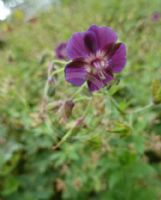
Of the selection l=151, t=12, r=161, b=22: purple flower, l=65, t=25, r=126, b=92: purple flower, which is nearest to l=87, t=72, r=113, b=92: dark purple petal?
l=65, t=25, r=126, b=92: purple flower

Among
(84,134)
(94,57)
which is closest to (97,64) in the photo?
(94,57)

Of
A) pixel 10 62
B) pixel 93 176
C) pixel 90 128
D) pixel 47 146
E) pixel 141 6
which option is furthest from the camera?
pixel 141 6

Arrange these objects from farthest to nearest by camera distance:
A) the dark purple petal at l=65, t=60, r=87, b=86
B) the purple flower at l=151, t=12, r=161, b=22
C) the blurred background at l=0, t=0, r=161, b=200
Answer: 1. the purple flower at l=151, t=12, r=161, b=22
2. the blurred background at l=0, t=0, r=161, b=200
3. the dark purple petal at l=65, t=60, r=87, b=86

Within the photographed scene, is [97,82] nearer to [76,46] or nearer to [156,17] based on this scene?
[76,46]

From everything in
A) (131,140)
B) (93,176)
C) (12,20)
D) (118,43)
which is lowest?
(93,176)

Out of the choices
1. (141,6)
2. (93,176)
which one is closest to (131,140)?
(93,176)

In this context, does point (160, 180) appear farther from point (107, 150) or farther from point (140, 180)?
point (107, 150)

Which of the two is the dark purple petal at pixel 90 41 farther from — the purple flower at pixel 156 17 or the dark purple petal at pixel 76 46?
the purple flower at pixel 156 17

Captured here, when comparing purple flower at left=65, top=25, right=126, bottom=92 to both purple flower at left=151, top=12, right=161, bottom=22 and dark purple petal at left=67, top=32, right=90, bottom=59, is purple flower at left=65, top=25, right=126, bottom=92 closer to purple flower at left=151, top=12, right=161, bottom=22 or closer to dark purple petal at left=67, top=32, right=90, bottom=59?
dark purple petal at left=67, top=32, right=90, bottom=59
